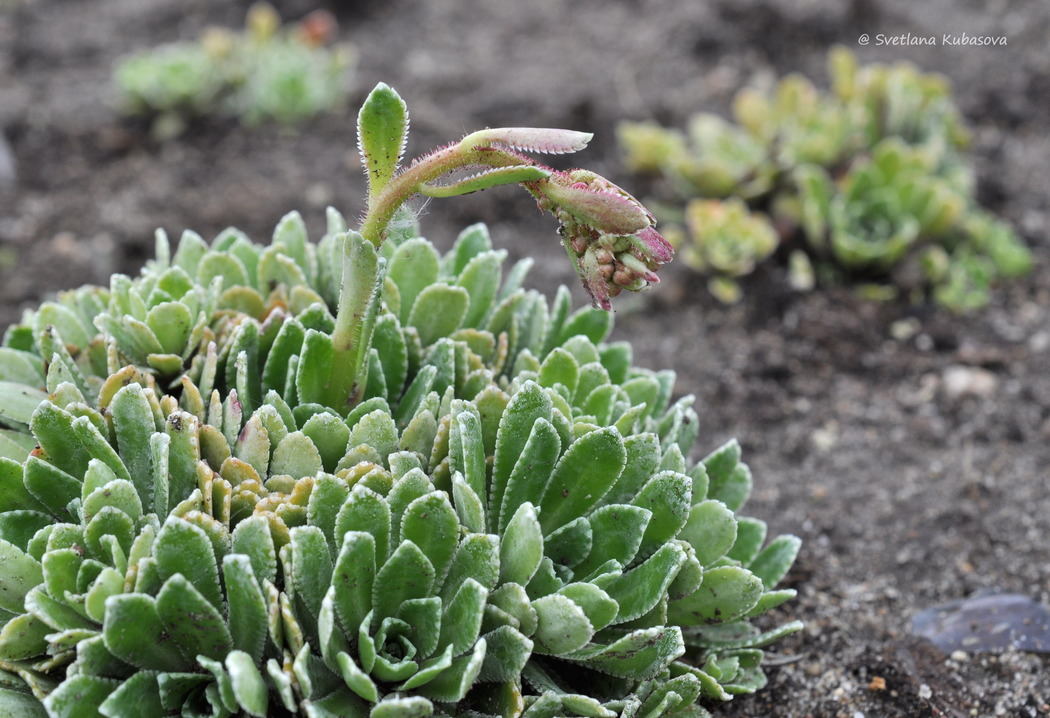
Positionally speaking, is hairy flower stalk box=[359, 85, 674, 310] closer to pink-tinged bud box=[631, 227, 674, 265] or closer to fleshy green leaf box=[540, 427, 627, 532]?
pink-tinged bud box=[631, 227, 674, 265]

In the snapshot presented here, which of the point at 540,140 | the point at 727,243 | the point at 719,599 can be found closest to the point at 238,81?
the point at 727,243

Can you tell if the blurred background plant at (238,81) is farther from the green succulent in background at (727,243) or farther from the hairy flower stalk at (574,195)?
the hairy flower stalk at (574,195)

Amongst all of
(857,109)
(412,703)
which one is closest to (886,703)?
(412,703)

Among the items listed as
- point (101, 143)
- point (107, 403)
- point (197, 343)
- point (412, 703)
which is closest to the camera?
point (412, 703)

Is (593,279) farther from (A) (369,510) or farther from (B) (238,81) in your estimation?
(B) (238,81)

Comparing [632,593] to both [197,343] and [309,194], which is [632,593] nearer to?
[197,343]

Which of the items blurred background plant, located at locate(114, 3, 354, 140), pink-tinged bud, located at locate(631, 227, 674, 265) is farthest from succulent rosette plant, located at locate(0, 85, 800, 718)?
blurred background plant, located at locate(114, 3, 354, 140)

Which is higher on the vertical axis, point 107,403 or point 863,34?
Answer: point 863,34
